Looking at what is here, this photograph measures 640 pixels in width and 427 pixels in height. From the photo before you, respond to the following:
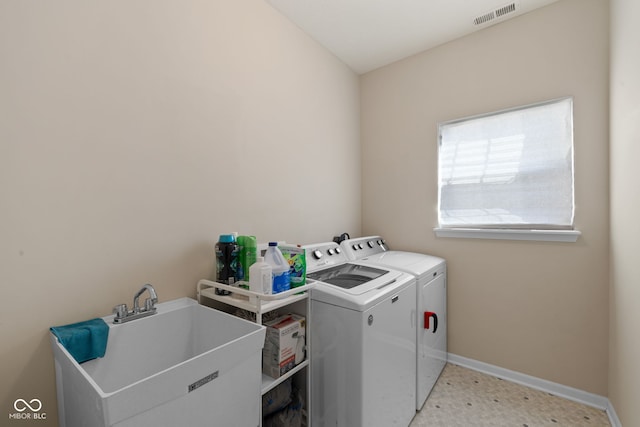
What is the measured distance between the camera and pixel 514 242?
2.04 meters

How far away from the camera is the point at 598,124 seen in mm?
1750

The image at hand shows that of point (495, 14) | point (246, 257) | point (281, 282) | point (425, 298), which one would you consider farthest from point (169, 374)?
point (495, 14)

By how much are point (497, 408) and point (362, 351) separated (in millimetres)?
1267

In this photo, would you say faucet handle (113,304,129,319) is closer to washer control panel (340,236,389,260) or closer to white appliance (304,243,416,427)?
white appliance (304,243,416,427)

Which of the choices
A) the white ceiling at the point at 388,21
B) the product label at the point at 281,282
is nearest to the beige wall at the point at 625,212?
the white ceiling at the point at 388,21

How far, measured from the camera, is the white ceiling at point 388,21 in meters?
1.88

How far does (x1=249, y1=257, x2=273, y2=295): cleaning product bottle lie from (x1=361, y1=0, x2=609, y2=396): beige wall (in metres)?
1.65

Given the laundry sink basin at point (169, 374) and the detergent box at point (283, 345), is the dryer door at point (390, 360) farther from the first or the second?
the laundry sink basin at point (169, 374)

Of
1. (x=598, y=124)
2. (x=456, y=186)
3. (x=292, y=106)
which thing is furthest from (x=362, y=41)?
(x=598, y=124)

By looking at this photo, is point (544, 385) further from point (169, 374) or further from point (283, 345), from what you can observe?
point (169, 374)

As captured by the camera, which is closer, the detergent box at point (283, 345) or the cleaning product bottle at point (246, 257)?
the detergent box at point (283, 345)

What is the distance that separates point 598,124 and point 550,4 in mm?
897

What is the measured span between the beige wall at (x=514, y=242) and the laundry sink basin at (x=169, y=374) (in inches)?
72.8

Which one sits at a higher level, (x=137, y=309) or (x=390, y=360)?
(x=137, y=309)
